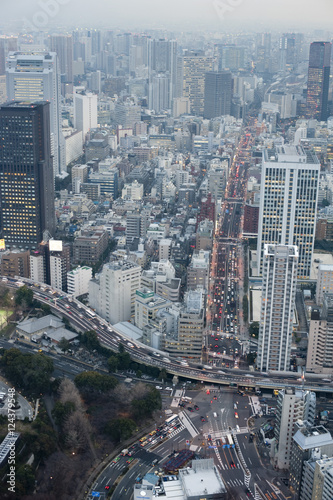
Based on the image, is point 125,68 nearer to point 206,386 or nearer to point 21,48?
point 21,48

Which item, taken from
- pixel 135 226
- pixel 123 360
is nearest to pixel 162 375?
pixel 123 360

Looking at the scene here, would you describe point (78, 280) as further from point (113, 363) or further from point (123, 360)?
point (113, 363)

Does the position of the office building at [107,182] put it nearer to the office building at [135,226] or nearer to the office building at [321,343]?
the office building at [135,226]

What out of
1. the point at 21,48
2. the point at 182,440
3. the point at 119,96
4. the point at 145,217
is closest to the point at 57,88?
the point at 21,48

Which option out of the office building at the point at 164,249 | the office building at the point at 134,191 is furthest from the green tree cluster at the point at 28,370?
the office building at the point at 134,191

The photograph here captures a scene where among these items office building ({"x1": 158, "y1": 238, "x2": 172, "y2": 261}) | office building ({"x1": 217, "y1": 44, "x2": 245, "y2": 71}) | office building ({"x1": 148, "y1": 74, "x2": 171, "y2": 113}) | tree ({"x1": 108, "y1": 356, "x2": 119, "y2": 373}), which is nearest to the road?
tree ({"x1": 108, "y1": 356, "x2": 119, "y2": 373})
